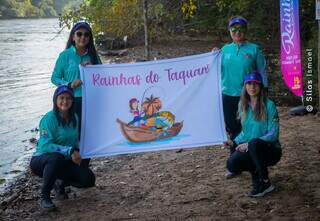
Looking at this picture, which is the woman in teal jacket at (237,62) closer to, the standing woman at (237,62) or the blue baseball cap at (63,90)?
the standing woman at (237,62)

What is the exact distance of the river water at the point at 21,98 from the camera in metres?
9.83

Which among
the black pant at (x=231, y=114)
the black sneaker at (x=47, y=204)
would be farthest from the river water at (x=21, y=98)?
the black pant at (x=231, y=114)

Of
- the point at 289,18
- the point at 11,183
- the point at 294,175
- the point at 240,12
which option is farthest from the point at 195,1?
the point at 294,175

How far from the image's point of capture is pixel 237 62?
5980mm

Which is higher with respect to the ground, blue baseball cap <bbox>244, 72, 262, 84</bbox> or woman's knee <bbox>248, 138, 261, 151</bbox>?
blue baseball cap <bbox>244, 72, 262, 84</bbox>

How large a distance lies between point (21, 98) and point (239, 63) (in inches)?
438

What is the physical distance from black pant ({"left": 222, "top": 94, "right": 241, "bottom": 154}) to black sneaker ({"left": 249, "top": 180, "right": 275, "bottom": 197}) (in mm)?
819

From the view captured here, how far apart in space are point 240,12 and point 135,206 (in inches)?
508

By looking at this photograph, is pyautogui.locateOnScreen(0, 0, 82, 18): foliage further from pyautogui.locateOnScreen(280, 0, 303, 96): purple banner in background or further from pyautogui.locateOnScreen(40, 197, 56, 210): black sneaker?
pyautogui.locateOnScreen(40, 197, 56, 210): black sneaker

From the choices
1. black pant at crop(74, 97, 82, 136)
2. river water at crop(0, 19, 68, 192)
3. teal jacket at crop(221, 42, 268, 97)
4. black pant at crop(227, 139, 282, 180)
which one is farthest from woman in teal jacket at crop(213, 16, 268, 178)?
river water at crop(0, 19, 68, 192)

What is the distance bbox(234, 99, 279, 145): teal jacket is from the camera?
17.9 feet

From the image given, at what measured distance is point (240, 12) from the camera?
57.6 ft

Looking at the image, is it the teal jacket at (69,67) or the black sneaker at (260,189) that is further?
the teal jacket at (69,67)

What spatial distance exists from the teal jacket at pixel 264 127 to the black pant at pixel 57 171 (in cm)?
174
